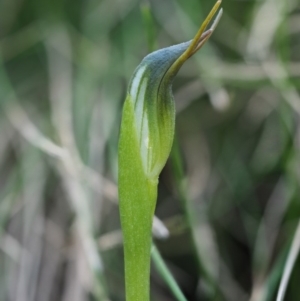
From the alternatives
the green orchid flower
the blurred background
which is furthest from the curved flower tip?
the blurred background

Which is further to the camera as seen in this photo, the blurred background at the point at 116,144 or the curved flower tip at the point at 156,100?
the blurred background at the point at 116,144

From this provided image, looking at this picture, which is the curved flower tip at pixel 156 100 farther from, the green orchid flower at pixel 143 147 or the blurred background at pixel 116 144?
the blurred background at pixel 116 144

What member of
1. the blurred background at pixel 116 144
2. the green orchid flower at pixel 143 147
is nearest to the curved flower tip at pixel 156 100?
the green orchid flower at pixel 143 147

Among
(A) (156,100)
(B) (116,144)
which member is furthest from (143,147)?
(B) (116,144)

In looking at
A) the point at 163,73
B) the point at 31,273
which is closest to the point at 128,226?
the point at 163,73

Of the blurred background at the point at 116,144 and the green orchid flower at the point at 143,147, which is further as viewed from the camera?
the blurred background at the point at 116,144

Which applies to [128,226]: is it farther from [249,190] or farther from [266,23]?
[266,23]
